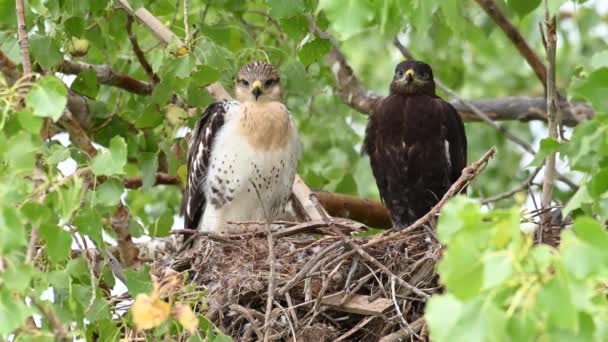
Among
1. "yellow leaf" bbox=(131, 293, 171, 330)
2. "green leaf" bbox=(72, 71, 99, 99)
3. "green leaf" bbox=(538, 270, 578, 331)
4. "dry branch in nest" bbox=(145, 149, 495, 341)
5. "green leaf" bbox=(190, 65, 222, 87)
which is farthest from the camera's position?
"green leaf" bbox=(72, 71, 99, 99)

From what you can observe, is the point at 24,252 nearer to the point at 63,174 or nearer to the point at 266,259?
the point at 63,174

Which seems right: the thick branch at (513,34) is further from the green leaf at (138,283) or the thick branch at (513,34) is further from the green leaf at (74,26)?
the green leaf at (138,283)

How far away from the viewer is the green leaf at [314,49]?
495 cm

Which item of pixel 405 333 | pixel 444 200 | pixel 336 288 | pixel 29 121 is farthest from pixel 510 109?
pixel 29 121

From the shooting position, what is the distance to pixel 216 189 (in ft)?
19.7

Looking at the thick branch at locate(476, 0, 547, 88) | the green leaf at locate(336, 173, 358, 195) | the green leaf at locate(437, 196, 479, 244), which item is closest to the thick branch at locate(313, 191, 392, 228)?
the green leaf at locate(336, 173, 358, 195)

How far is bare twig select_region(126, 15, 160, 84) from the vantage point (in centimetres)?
590

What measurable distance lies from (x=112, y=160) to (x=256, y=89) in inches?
102

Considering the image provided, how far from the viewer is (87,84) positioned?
18.5ft

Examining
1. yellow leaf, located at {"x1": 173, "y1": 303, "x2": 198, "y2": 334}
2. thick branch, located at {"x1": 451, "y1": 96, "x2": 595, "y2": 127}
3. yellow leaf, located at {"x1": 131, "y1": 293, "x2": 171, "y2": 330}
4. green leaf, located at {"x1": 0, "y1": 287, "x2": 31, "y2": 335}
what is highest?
green leaf, located at {"x1": 0, "y1": 287, "x2": 31, "y2": 335}

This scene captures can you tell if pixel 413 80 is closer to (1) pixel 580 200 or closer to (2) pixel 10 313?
(1) pixel 580 200

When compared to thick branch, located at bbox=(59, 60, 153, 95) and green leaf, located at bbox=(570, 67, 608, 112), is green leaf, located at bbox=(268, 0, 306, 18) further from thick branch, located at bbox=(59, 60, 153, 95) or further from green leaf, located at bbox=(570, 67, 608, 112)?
thick branch, located at bbox=(59, 60, 153, 95)

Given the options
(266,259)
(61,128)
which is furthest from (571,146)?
(61,128)

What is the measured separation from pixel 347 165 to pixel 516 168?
2476mm
